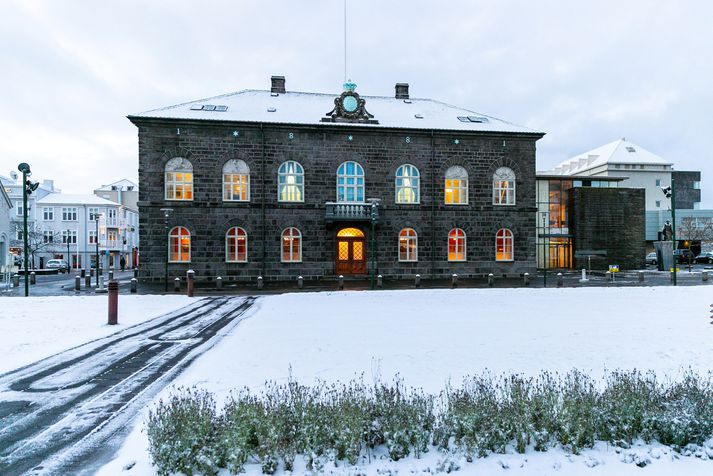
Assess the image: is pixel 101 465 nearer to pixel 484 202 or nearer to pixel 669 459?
pixel 669 459

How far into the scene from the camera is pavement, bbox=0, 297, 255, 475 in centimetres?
431

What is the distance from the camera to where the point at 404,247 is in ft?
86.7

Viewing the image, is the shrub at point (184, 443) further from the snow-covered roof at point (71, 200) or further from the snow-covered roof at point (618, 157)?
the snow-covered roof at point (618, 157)

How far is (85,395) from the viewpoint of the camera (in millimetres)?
6031

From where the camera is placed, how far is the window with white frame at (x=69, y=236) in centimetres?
5397

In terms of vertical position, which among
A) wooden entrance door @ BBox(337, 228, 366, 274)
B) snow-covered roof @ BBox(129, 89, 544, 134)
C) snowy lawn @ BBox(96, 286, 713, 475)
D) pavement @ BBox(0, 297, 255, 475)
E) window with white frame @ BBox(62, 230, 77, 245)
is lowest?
pavement @ BBox(0, 297, 255, 475)

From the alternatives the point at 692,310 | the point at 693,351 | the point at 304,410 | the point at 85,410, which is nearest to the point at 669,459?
the point at 304,410

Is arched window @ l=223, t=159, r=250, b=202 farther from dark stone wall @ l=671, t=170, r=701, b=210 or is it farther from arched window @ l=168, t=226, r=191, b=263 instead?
dark stone wall @ l=671, t=170, r=701, b=210

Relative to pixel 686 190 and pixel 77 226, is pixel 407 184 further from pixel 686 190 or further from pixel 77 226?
Answer: pixel 686 190

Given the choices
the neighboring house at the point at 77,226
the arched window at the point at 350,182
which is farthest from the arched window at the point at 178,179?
the neighboring house at the point at 77,226

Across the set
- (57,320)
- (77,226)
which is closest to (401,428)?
(57,320)

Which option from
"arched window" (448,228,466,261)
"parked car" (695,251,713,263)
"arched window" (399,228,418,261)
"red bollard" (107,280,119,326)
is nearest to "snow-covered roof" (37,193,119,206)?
"arched window" (399,228,418,261)

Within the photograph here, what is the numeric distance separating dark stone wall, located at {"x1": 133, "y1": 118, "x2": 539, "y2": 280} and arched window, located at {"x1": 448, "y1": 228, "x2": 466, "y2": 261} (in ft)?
1.47

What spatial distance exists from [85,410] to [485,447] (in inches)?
215
